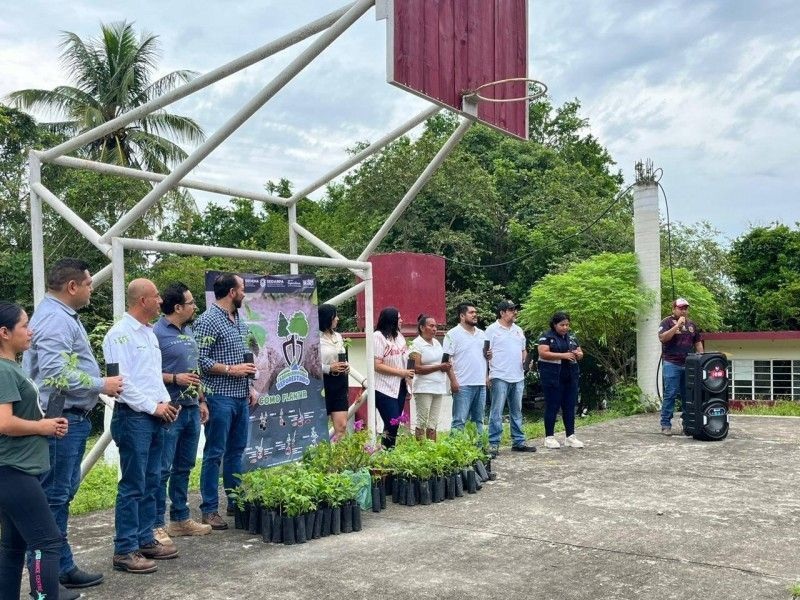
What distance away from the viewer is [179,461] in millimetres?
5977

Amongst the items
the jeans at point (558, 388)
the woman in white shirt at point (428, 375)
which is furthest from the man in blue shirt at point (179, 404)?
the jeans at point (558, 388)

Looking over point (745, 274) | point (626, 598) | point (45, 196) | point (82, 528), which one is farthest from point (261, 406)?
point (745, 274)

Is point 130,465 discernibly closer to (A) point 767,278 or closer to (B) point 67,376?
(B) point 67,376

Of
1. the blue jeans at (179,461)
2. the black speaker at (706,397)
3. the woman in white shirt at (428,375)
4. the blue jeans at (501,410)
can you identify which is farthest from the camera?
the black speaker at (706,397)

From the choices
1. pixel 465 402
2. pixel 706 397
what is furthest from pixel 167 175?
pixel 706 397

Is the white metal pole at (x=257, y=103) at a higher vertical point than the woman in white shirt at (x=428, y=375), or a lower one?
higher

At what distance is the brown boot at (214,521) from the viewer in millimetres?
6238

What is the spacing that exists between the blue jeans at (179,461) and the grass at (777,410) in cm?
1115

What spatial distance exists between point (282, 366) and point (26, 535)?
10.1 ft

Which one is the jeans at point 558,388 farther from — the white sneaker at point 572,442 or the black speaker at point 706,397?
the black speaker at point 706,397

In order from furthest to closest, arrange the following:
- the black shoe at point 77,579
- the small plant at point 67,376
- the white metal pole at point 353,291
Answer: the white metal pole at point 353,291
the black shoe at point 77,579
the small plant at point 67,376

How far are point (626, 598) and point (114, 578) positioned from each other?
299 centimetres

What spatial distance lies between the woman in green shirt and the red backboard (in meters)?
3.37

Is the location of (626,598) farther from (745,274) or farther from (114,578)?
(745,274)
